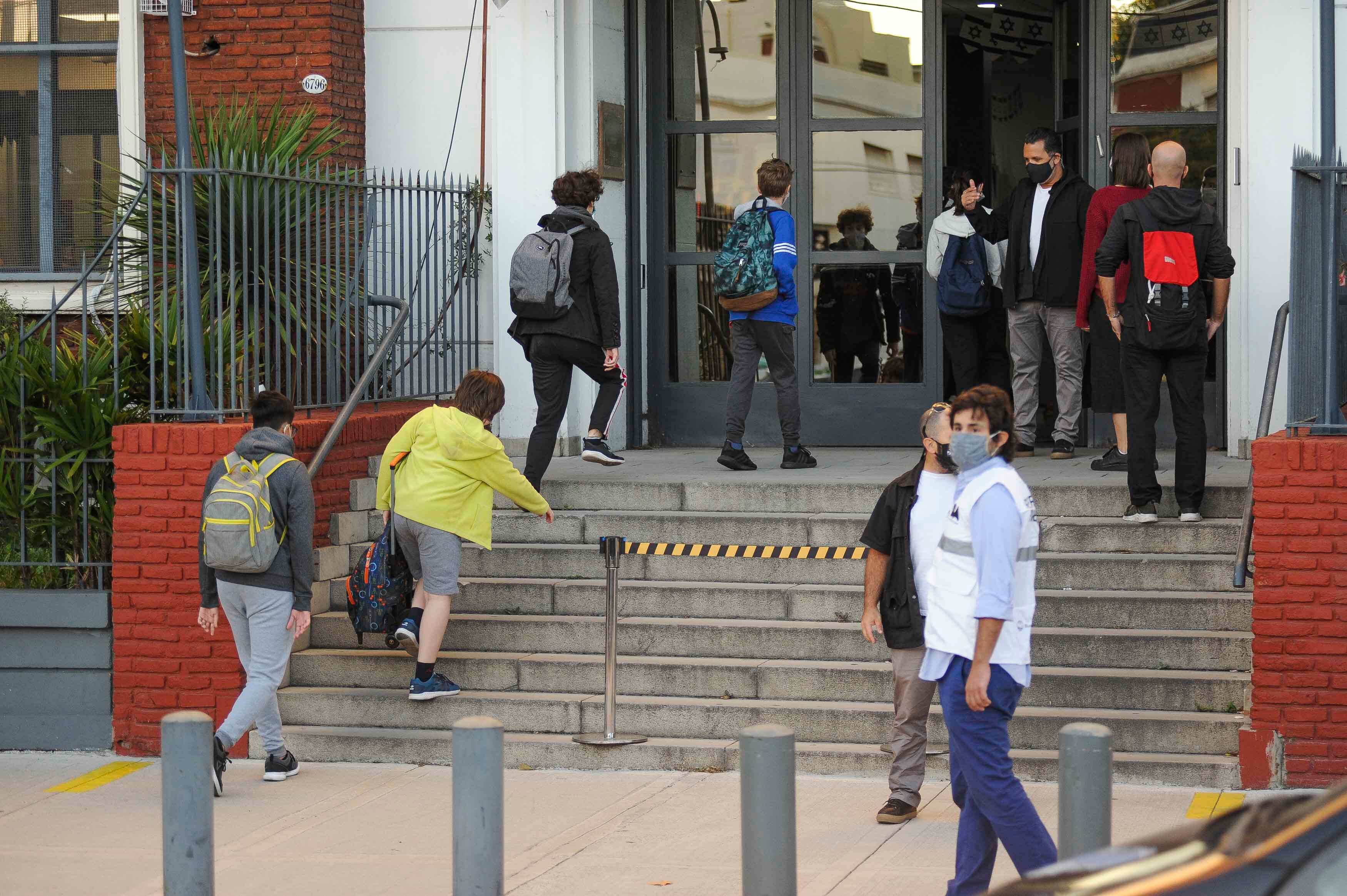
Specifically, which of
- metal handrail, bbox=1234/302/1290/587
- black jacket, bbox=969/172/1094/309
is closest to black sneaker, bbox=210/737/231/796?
metal handrail, bbox=1234/302/1290/587

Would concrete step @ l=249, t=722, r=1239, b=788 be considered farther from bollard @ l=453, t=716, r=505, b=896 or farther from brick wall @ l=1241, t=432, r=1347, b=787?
bollard @ l=453, t=716, r=505, b=896

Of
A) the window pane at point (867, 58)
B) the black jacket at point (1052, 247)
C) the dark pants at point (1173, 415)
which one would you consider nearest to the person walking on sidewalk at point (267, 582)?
the dark pants at point (1173, 415)

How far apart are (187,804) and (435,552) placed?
317cm

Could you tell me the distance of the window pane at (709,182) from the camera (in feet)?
38.7

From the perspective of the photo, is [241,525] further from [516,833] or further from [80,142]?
[80,142]

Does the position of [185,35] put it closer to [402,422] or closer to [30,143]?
[30,143]

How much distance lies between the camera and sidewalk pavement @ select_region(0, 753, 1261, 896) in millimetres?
6184

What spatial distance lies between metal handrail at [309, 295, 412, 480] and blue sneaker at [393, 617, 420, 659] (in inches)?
33.6

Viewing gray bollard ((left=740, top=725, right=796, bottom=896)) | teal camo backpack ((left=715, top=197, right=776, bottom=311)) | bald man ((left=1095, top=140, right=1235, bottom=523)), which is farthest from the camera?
teal camo backpack ((left=715, top=197, right=776, bottom=311))

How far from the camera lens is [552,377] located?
942 centimetres

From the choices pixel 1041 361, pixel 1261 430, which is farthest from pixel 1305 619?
pixel 1041 361

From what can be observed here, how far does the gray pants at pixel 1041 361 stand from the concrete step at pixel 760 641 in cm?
256

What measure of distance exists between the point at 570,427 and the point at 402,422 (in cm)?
149

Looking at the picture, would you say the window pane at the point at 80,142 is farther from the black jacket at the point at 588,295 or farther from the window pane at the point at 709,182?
the window pane at the point at 709,182
